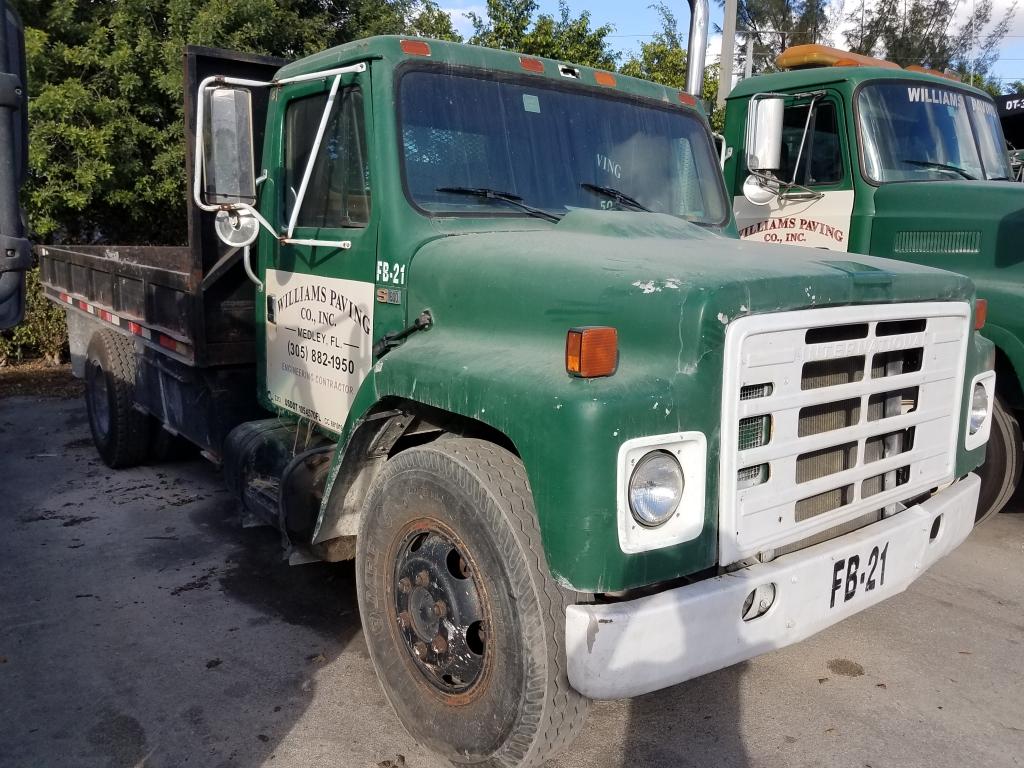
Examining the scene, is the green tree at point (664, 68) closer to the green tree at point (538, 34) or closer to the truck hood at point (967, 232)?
the green tree at point (538, 34)

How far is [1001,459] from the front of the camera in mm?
4770

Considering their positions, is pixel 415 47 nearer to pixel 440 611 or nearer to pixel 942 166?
pixel 440 611

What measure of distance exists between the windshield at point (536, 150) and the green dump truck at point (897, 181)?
148 centimetres

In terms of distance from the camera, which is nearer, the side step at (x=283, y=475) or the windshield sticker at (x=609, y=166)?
the side step at (x=283, y=475)

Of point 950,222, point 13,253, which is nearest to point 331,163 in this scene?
point 13,253

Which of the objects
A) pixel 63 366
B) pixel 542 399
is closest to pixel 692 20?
pixel 542 399

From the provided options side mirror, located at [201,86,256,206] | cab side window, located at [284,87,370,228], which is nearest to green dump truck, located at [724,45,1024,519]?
cab side window, located at [284,87,370,228]

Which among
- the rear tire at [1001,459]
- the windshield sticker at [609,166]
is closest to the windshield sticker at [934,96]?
the rear tire at [1001,459]

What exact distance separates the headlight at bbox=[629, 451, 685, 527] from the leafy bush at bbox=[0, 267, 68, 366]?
9522mm

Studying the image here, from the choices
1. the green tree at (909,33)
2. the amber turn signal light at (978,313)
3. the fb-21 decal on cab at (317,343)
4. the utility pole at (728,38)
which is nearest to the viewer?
the amber turn signal light at (978,313)

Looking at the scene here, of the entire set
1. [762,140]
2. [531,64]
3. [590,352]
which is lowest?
[590,352]

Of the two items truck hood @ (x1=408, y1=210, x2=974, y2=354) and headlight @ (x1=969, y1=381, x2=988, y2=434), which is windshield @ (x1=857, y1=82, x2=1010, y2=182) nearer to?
headlight @ (x1=969, y1=381, x2=988, y2=434)

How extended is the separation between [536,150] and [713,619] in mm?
2055

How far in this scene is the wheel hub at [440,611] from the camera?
277cm
